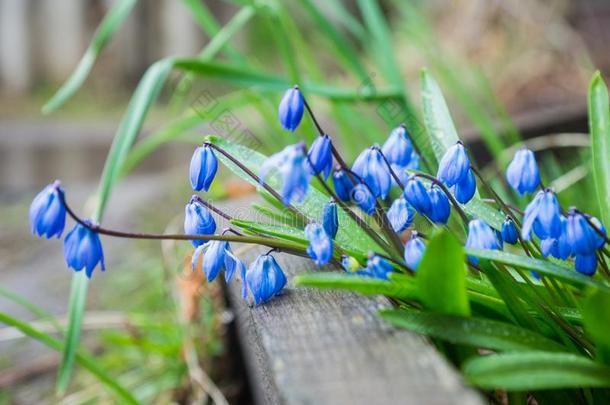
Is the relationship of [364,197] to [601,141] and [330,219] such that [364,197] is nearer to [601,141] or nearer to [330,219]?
[330,219]

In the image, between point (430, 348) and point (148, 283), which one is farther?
point (148, 283)

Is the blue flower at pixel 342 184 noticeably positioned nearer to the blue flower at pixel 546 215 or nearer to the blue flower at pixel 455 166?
the blue flower at pixel 455 166

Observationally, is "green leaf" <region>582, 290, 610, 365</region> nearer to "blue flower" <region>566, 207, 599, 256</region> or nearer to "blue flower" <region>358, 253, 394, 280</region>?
"blue flower" <region>566, 207, 599, 256</region>

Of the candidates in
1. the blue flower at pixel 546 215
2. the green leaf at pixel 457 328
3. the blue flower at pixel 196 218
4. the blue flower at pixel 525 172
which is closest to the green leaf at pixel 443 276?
the green leaf at pixel 457 328

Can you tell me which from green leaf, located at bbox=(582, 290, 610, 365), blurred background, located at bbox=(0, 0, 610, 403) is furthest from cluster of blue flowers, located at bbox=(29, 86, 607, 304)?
blurred background, located at bbox=(0, 0, 610, 403)

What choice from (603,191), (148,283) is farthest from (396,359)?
(148,283)

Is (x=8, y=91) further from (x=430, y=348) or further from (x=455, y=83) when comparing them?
(x=430, y=348)
